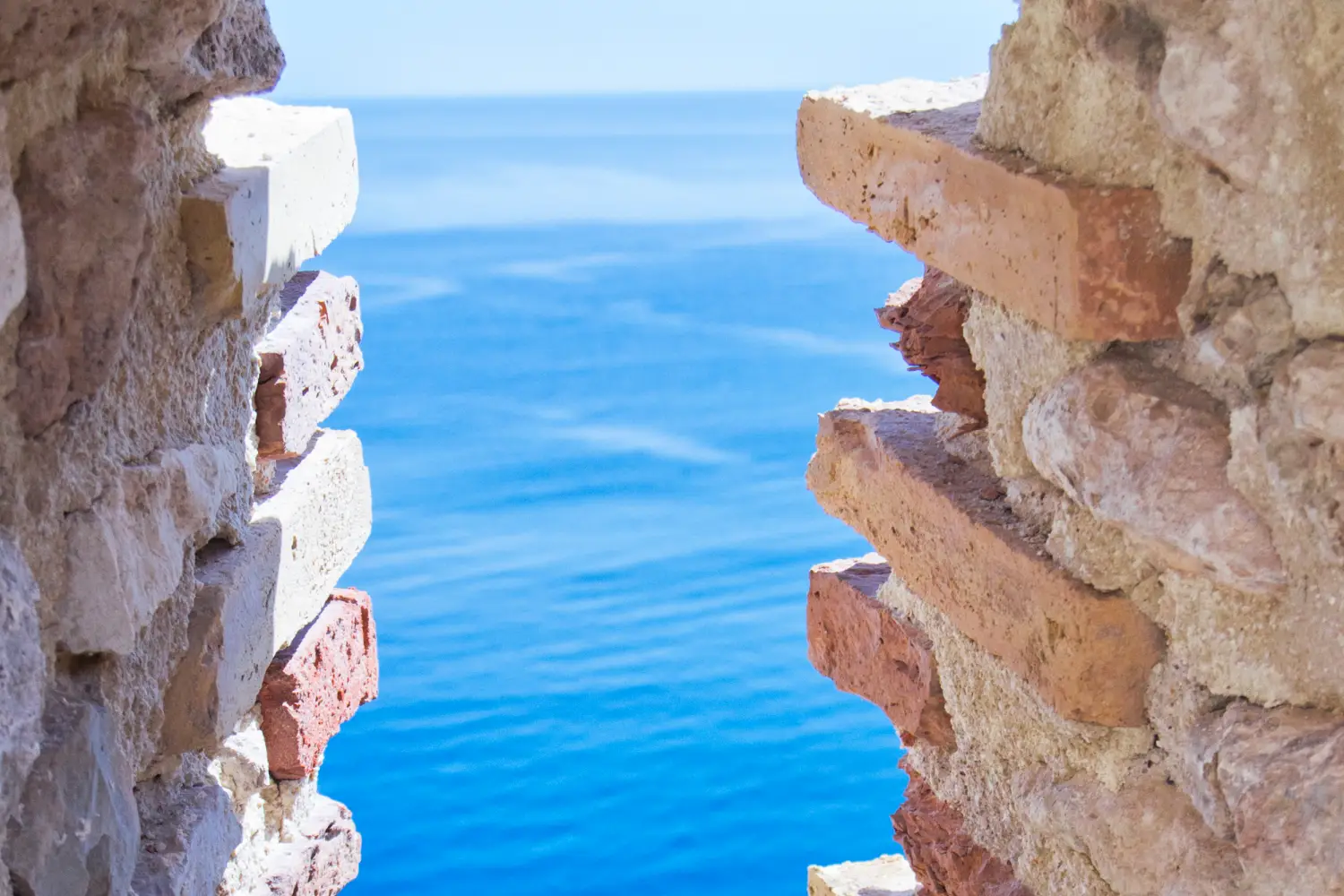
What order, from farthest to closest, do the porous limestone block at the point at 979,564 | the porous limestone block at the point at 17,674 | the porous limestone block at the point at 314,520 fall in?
the porous limestone block at the point at 314,520, the porous limestone block at the point at 979,564, the porous limestone block at the point at 17,674

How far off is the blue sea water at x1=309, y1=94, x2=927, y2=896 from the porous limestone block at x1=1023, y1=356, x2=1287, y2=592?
3.15 meters

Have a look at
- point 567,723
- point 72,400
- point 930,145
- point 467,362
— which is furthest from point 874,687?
point 467,362

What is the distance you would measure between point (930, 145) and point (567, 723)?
338 cm

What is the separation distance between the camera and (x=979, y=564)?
1087 millimetres

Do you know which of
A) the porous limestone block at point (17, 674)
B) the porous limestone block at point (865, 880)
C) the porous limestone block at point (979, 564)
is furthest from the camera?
the porous limestone block at point (865, 880)

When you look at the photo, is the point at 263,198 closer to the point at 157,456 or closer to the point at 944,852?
the point at 157,456

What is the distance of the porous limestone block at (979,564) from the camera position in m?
0.98

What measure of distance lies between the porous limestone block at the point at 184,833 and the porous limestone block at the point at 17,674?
0.22 metres

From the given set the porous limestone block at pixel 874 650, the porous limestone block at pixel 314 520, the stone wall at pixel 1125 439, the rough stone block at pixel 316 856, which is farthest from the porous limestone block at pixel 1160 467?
the rough stone block at pixel 316 856

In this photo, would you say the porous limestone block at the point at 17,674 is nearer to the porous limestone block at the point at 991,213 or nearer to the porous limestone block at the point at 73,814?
the porous limestone block at the point at 73,814

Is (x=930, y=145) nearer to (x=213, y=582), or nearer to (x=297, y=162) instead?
(x=297, y=162)

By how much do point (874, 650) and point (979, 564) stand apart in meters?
0.31

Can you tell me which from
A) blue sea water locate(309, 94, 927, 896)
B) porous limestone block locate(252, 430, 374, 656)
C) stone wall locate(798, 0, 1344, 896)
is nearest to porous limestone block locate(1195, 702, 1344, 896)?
stone wall locate(798, 0, 1344, 896)

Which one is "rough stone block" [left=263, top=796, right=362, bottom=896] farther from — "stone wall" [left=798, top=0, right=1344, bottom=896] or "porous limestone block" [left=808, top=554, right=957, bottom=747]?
"stone wall" [left=798, top=0, right=1344, bottom=896]
